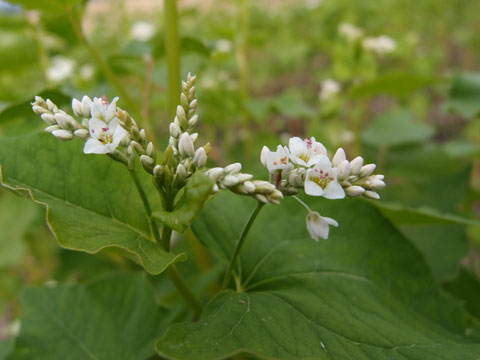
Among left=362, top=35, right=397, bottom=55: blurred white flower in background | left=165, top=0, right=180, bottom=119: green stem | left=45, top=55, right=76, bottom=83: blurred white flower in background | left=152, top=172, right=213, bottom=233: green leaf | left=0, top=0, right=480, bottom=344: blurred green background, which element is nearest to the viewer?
left=152, top=172, right=213, bottom=233: green leaf

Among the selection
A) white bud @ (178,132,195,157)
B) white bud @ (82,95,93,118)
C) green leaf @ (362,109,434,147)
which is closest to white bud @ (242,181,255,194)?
white bud @ (178,132,195,157)

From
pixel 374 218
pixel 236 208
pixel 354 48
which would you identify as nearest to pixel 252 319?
pixel 236 208

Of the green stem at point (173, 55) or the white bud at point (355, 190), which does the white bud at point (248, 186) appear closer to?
the white bud at point (355, 190)

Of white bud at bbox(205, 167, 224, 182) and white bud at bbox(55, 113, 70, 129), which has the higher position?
white bud at bbox(55, 113, 70, 129)

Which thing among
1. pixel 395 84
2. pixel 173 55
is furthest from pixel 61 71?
pixel 395 84

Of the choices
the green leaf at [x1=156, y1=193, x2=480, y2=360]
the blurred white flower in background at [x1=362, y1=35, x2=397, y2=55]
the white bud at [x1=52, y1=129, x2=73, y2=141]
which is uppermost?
the blurred white flower in background at [x1=362, y1=35, x2=397, y2=55]

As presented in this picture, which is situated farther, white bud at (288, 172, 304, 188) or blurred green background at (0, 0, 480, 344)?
blurred green background at (0, 0, 480, 344)

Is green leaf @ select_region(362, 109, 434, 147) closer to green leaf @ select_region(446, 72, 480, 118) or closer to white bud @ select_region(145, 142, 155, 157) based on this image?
green leaf @ select_region(446, 72, 480, 118)

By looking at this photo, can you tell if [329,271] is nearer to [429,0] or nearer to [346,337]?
[346,337]
